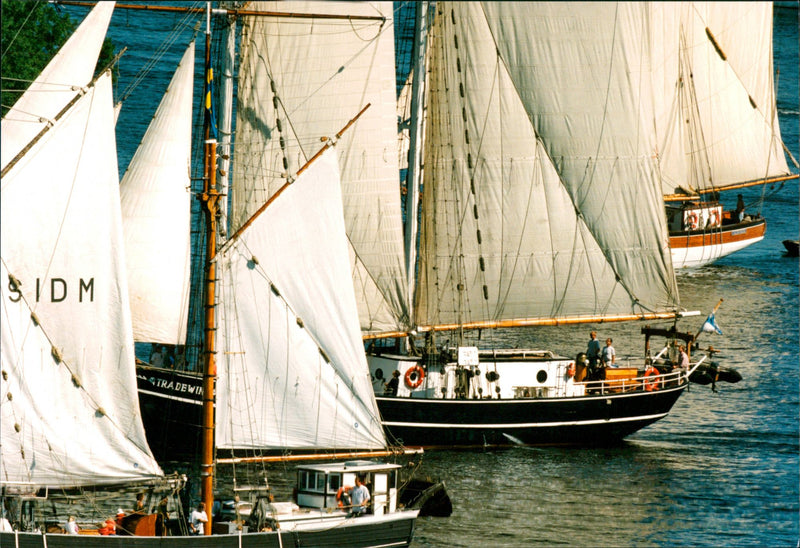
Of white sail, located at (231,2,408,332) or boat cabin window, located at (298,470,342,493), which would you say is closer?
boat cabin window, located at (298,470,342,493)

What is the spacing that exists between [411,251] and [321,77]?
9047 mm

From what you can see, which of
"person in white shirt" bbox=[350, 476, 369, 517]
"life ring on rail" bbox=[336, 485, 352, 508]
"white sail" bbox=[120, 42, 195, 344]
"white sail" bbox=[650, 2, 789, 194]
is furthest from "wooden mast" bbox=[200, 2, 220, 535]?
"white sail" bbox=[650, 2, 789, 194]

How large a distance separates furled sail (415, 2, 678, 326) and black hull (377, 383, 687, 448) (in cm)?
421

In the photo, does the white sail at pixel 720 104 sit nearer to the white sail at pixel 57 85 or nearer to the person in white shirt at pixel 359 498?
the person in white shirt at pixel 359 498

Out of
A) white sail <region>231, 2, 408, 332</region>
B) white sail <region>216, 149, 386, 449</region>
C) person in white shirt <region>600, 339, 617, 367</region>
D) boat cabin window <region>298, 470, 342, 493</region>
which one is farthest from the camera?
person in white shirt <region>600, 339, 617, 367</region>

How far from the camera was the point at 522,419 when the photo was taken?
257 feet

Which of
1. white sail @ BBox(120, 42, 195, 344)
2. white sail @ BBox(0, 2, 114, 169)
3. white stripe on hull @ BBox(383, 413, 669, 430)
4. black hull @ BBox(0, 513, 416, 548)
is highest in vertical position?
white sail @ BBox(0, 2, 114, 169)

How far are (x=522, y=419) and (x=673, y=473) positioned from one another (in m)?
7.60

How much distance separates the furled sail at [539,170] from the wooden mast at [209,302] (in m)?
21.5

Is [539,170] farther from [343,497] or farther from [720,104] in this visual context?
[720,104]

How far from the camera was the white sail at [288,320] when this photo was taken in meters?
58.6

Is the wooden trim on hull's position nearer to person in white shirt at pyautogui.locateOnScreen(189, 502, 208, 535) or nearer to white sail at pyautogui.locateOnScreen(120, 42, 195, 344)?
white sail at pyautogui.locateOnScreen(120, 42, 195, 344)

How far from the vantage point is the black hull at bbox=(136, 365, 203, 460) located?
7438 cm

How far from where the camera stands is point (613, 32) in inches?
3007
